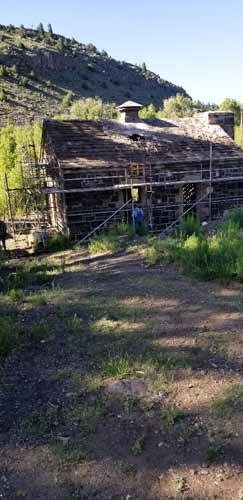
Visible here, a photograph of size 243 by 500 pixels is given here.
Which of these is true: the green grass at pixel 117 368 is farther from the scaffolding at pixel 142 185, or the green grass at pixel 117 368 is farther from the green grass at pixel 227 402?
the scaffolding at pixel 142 185

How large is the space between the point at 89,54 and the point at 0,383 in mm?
60321

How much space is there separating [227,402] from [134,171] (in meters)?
12.6

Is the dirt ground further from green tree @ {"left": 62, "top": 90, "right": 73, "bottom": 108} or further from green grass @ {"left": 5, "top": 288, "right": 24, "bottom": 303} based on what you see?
green tree @ {"left": 62, "top": 90, "right": 73, "bottom": 108}

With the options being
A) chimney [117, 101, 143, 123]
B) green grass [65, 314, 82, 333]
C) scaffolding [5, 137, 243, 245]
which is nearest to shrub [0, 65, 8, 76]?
scaffolding [5, 137, 243, 245]

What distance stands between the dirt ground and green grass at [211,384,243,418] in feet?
0.03

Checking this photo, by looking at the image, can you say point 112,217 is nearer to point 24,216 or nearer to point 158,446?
point 24,216

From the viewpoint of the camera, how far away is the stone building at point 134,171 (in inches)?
592

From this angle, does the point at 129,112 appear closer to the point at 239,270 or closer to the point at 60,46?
the point at 239,270

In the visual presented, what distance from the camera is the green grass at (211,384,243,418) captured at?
387 cm

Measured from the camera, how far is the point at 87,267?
10.2 m

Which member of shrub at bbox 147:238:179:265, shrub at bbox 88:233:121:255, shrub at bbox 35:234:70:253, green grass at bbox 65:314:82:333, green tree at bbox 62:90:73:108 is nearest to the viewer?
green grass at bbox 65:314:82:333

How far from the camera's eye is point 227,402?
158 inches

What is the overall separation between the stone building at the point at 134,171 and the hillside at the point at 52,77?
58.4ft

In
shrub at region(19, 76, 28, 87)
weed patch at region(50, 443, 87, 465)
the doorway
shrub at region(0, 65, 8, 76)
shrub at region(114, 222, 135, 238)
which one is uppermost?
shrub at region(0, 65, 8, 76)
